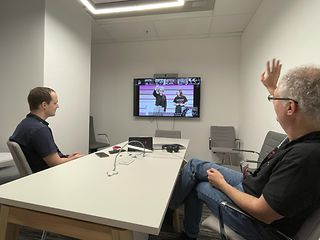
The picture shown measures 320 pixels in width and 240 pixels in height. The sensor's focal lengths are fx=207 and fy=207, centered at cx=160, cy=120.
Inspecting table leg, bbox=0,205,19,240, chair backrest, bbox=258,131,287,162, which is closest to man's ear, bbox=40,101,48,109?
table leg, bbox=0,205,19,240

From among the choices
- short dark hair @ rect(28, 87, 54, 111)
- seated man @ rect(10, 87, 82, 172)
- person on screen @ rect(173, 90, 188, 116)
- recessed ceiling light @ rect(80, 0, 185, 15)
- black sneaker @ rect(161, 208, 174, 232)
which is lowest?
black sneaker @ rect(161, 208, 174, 232)

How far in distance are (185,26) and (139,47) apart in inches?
49.0

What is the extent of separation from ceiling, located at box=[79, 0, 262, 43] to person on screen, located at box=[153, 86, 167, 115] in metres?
1.13

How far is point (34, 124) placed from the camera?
5.39ft

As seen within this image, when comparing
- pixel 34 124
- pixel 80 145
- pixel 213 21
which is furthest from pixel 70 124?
pixel 213 21

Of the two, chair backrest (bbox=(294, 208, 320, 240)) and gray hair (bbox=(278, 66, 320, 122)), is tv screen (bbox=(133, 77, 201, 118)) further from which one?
chair backrest (bbox=(294, 208, 320, 240))

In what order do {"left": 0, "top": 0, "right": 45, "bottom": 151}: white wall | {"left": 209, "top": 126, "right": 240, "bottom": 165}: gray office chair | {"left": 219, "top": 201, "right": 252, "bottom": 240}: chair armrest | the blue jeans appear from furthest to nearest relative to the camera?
{"left": 209, "top": 126, "right": 240, "bottom": 165}: gray office chair → {"left": 0, "top": 0, "right": 45, "bottom": 151}: white wall → the blue jeans → {"left": 219, "top": 201, "right": 252, "bottom": 240}: chair armrest

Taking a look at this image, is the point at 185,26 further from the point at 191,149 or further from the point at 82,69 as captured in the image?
the point at 191,149

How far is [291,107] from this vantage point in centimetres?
98

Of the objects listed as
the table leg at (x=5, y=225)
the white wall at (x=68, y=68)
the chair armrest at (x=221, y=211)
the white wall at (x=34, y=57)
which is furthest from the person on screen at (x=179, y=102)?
the table leg at (x=5, y=225)

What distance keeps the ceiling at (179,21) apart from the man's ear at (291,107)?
2.61m

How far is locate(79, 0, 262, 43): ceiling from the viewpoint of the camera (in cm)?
311

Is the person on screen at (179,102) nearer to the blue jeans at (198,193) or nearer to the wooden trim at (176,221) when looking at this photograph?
the wooden trim at (176,221)

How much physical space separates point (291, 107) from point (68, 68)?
2.97 m
